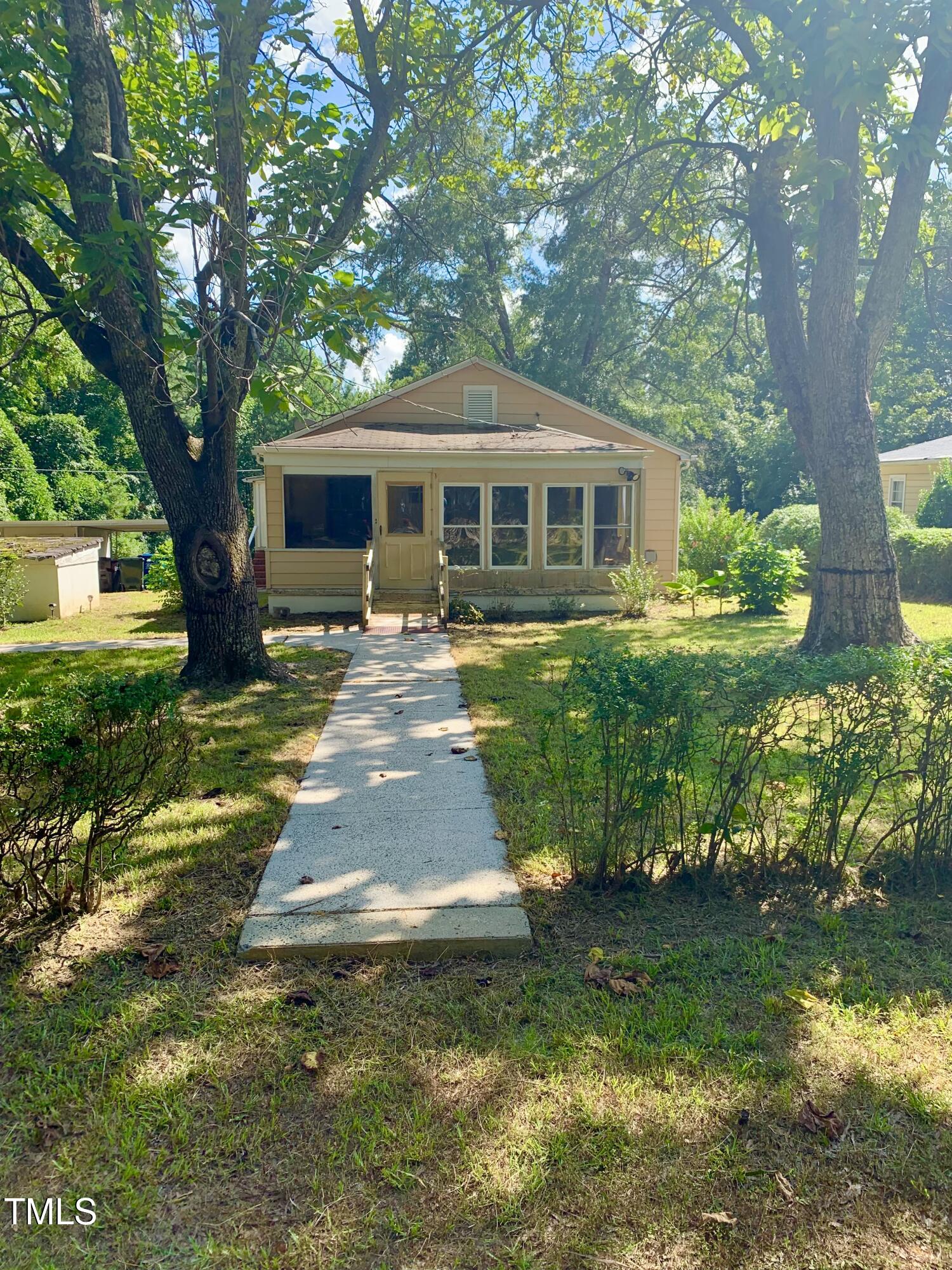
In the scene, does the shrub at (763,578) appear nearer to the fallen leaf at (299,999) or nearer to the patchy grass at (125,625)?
the patchy grass at (125,625)

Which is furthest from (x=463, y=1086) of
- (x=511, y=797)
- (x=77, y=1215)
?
(x=511, y=797)

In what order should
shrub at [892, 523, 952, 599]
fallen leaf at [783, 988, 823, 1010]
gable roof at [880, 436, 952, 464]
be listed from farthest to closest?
gable roof at [880, 436, 952, 464] < shrub at [892, 523, 952, 599] < fallen leaf at [783, 988, 823, 1010]

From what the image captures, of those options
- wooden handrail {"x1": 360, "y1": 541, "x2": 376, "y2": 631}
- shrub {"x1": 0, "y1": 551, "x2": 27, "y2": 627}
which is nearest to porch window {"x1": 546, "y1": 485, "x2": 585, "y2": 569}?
wooden handrail {"x1": 360, "y1": 541, "x2": 376, "y2": 631}

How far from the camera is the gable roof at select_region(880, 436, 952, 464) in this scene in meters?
22.5

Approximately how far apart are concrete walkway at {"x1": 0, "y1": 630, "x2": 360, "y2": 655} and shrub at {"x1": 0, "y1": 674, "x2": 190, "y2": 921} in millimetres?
7330

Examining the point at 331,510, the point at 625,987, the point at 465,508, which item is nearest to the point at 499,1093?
the point at 625,987

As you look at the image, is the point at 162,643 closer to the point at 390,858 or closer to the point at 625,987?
the point at 390,858

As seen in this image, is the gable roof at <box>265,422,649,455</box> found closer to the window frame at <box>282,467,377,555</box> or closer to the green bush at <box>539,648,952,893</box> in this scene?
the window frame at <box>282,467,377,555</box>

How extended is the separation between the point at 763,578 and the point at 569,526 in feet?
12.2

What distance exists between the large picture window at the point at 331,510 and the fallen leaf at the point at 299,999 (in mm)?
14808

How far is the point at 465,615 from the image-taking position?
1400cm

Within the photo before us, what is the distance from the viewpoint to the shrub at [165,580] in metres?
15.2

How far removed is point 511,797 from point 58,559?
12.5m

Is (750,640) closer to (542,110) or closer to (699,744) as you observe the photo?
(699,744)
